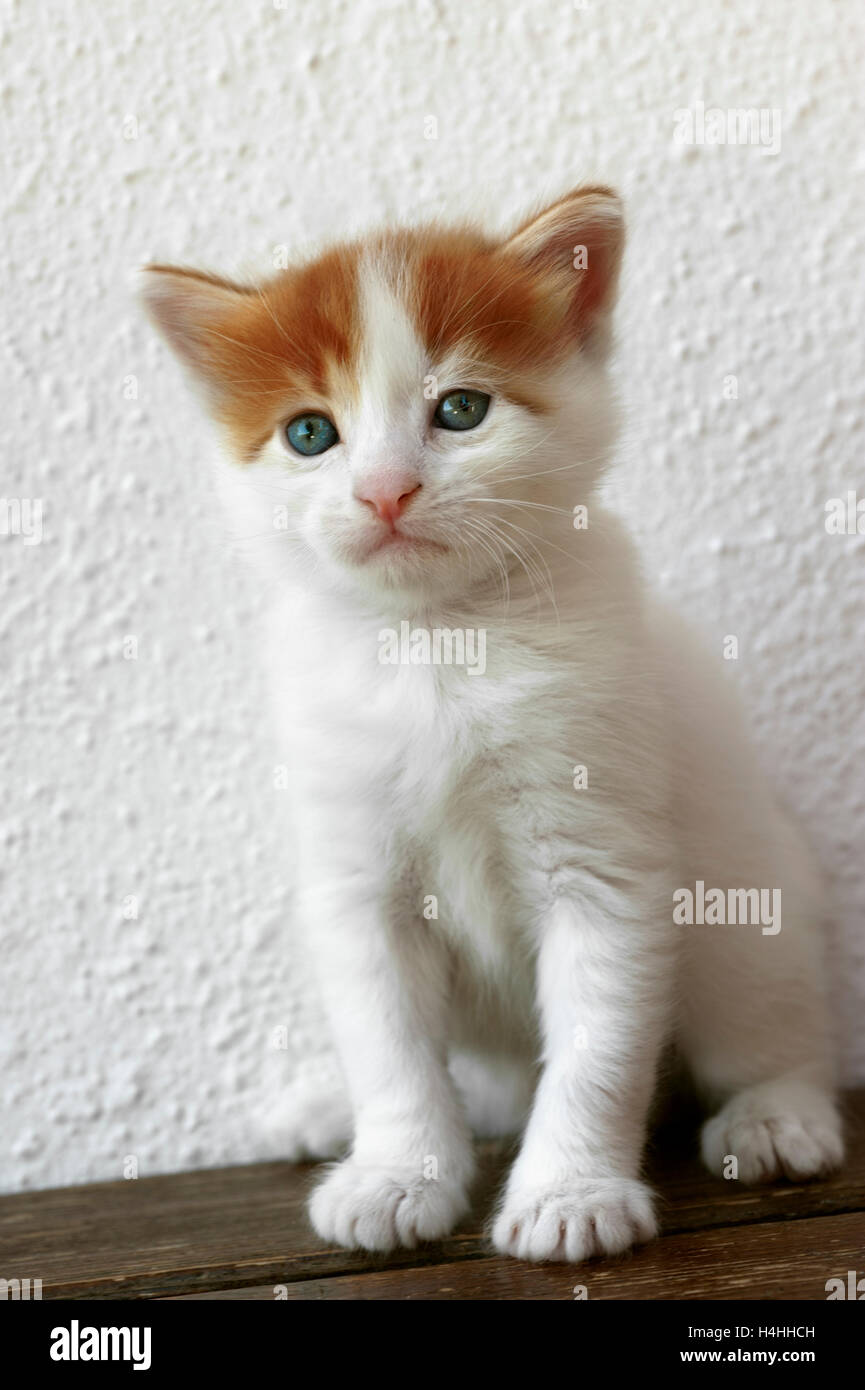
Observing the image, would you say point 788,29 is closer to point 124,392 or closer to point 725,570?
point 725,570

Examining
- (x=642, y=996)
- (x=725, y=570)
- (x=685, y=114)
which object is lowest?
(x=642, y=996)

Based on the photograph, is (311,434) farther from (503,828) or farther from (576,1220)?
(576,1220)

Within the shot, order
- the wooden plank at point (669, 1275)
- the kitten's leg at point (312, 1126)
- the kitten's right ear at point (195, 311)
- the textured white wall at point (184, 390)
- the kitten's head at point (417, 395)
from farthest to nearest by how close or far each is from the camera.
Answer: the textured white wall at point (184, 390), the kitten's leg at point (312, 1126), the kitten's right ear at point (195, 311), the kitten's head at point (417, 395), the wooden plank at point (669, 1275)

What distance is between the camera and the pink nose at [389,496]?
970mm

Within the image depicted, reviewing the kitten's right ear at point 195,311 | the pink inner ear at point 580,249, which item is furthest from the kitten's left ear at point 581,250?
the kitten's right ear at point 195,311

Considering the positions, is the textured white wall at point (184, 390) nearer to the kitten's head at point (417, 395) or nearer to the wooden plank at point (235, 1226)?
the wooden plank at point (235, 1226)

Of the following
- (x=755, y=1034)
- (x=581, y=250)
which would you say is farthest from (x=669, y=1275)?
(x=581, y=250)

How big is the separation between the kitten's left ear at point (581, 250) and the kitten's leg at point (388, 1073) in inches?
22.1

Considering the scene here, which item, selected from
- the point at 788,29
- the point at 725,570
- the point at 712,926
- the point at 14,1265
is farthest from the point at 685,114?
the point at 14,1265

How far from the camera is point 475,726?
3.48ft
